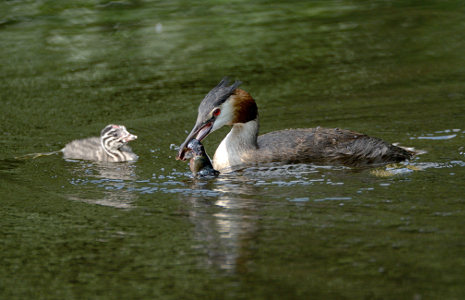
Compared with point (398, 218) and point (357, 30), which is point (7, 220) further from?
point (357, 30)

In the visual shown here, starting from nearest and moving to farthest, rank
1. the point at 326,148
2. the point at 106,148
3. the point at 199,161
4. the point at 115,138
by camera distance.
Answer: the point at 199,161 < the point at 326,148 < the point at 115,138 < the point at 106,148

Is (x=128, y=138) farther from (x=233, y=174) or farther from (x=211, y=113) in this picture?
(x=233, y=174)

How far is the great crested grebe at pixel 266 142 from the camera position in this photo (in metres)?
8.71

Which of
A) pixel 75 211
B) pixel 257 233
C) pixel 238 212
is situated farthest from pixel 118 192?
pixel 257 233

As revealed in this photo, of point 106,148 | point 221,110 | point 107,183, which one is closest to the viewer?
point 107,183

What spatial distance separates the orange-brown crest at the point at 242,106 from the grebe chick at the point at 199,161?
621 mm

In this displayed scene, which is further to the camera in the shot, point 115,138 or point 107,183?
point 115,138

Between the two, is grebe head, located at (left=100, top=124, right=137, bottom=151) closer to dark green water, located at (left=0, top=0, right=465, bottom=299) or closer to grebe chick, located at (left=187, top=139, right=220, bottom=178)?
dark green water, located at (left=0, top=0, right=465, bottom=299)

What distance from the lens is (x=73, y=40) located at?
16.2m

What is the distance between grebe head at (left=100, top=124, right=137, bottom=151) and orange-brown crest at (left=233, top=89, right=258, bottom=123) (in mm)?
1604

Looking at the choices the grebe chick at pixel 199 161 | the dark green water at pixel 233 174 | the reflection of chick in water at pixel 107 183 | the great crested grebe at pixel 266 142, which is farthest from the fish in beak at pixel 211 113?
the reflection of chick in water at pixel 107 183

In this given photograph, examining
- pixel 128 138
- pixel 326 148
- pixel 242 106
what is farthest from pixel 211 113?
pixel 128 138

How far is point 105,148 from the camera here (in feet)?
32.6

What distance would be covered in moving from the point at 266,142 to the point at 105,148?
83.4 inches
